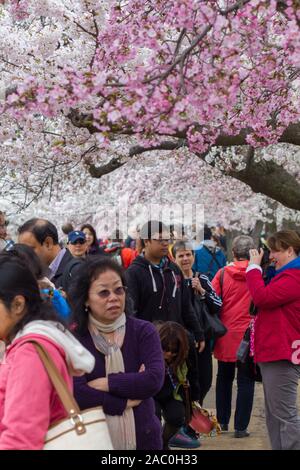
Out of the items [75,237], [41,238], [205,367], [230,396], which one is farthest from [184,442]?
[41,238]

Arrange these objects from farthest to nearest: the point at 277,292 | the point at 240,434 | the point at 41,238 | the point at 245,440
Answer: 1. the point at 240,434
2. the point at 245,440
3. the point at 277,292
4. the point at 41,238

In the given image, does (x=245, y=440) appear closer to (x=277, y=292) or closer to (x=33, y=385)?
(x=277, y=292)

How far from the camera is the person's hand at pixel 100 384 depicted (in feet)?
13.3

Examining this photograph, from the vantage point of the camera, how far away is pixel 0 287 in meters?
3.17

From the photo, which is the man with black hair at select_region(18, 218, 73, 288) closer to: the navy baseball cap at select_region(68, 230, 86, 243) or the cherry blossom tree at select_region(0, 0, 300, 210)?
the cherry blossom tree at select_region(0, 0, 300, 210)

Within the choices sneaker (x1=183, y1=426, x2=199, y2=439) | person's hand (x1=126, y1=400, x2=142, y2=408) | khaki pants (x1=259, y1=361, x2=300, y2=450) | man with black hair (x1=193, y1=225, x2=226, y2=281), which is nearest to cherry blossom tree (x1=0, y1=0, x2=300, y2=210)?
man with black hair (x1=193, y1=225, x2=226, y2=281)

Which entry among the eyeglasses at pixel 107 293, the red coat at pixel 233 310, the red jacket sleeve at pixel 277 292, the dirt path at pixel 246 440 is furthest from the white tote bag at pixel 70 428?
the red coat at pixel 233 310

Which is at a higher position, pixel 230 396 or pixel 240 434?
pixel 230 396

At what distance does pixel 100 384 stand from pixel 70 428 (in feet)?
4.18

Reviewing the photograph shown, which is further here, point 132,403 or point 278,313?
point 278,313

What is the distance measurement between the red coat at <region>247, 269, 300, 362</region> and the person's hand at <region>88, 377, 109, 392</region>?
2.51m

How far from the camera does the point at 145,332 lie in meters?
4.25
